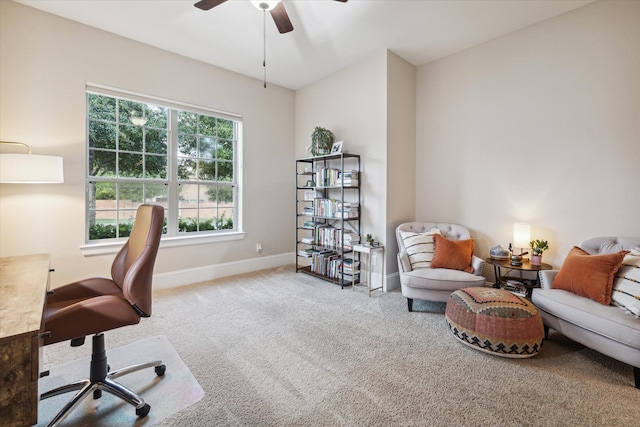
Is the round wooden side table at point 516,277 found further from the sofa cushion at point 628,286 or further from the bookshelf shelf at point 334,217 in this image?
the bookshelf shelf at point 334,217

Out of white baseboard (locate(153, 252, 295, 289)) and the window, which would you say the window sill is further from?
white baseboard (locate(153, 252, 295, 289))

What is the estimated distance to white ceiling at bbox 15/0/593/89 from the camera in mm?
2893

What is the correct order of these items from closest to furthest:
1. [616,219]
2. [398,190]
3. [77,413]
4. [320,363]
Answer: [77,413], [320,363], [616,219], [398,190]

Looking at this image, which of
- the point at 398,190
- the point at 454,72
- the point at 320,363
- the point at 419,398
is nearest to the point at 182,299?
the point at 320,363

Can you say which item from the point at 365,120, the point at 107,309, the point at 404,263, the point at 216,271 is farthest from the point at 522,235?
the point at 216,271

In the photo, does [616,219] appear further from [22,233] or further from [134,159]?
[22,233]

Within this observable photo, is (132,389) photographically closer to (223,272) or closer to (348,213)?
(223,272)

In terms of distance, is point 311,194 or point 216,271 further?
point 311,194

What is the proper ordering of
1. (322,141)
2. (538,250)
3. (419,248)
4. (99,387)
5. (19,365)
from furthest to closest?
1. (322,141)
2. (419,248)
3. (538,250)
4. (99,387)
5. (19,365)

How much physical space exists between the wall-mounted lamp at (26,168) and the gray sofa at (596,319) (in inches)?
167

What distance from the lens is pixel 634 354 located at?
181cm

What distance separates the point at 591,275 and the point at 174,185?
448cm

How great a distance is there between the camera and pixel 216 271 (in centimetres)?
429

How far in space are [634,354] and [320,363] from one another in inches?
77.5
